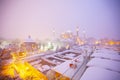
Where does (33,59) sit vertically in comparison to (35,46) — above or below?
below

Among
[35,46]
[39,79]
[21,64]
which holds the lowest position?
[39,79]

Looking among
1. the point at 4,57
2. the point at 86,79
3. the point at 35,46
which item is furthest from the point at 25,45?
the point at 86,79

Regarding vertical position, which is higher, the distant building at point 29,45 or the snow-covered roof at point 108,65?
the distant building at point 29,45

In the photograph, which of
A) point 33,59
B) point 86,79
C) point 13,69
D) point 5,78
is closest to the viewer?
point 86,79

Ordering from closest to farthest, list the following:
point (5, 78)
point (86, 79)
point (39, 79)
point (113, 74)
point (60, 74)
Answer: point (86, 79) → point (113, 74) → point (60, 74) → point (5, 78) → point (39, 79)

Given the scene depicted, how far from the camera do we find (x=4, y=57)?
13.7 metres

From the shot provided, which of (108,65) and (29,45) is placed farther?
(29,45)

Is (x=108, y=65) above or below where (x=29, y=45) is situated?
below

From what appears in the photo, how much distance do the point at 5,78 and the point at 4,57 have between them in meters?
7.90

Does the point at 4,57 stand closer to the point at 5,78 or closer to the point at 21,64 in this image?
the point at 21,64

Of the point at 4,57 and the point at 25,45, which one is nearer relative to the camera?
the point at 4,57

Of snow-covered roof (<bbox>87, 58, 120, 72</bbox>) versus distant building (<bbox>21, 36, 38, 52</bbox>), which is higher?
distant building (<bbox>21, 36, 38, 52</bbox>)

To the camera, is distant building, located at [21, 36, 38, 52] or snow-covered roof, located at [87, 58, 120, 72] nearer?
snow-covered roof, located at [87, 58, 120, 72]

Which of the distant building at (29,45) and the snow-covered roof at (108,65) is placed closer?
the snow-covered roof at (108,65)
